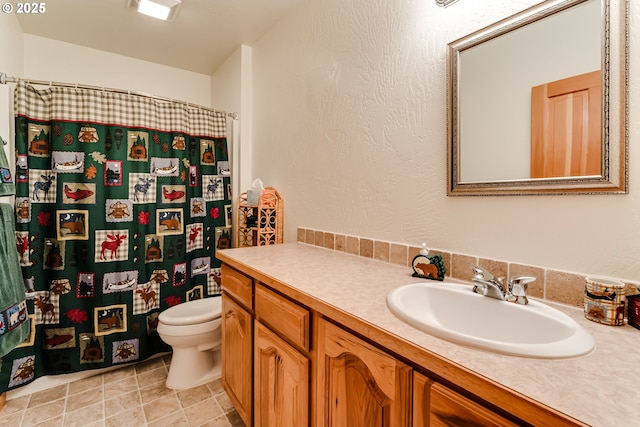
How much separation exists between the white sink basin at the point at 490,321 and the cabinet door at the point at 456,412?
0.11 m

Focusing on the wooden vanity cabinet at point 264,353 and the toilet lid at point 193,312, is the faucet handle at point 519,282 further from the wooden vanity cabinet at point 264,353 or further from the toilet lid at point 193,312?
the toilet lid at point 193,312

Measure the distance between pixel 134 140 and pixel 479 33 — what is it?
83.8 inches

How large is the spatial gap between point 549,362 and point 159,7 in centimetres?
258

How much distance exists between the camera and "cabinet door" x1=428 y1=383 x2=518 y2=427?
503 mm

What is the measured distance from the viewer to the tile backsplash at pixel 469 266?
852mm

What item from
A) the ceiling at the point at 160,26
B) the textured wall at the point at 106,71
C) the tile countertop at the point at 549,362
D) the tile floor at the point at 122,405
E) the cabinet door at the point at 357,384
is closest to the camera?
the tile countertop at the point at 549,362

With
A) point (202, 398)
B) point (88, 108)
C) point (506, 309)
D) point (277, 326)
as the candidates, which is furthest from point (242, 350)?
point (88, 108)

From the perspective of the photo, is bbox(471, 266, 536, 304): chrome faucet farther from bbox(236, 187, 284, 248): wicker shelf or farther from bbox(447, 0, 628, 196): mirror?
bbox(236, 187, 284, 248): wicker shelf

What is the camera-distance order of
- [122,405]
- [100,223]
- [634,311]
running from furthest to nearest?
[100,223] < [122,405] < [634,311]

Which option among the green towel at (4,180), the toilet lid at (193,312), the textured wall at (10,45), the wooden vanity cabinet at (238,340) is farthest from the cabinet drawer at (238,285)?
the textured wall at (10,45)

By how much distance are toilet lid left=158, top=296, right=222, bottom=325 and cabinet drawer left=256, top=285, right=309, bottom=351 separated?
31.5 inches

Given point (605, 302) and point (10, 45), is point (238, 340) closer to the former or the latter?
point (605, 302)

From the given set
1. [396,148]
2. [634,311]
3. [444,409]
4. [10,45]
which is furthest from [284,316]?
[10,45]

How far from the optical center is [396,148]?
52.6 inches
